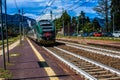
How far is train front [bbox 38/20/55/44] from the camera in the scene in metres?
39.7

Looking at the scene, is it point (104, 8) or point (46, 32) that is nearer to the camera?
point (46, 32)

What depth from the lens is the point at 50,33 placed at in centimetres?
4016

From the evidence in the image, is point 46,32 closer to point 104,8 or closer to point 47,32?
point 47,32

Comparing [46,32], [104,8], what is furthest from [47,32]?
[104,8]

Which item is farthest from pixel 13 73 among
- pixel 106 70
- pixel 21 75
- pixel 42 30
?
pixel 42 30

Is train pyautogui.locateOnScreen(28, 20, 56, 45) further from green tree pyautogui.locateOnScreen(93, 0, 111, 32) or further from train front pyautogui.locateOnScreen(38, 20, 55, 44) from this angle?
green tree pyautogui.locateOnScreen(93, 0, 111, 32)

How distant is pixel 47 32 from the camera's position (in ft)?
131

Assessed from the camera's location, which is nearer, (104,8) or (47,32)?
(47,32)

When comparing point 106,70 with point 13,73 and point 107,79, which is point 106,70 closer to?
point 107,79

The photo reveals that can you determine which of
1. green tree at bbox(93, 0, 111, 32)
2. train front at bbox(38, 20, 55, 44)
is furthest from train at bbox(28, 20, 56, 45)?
green tree at bbox(93, 0, 111, 32)

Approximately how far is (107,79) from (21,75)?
3385mm

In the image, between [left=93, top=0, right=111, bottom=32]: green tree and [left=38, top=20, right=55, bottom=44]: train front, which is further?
[left=93, top=0, right=111, bottom=32]: green tree

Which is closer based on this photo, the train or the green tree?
the train

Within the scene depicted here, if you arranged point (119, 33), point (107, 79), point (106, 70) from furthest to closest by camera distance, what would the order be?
point (119, 33)
point (106, 70)
point (107, 79)
